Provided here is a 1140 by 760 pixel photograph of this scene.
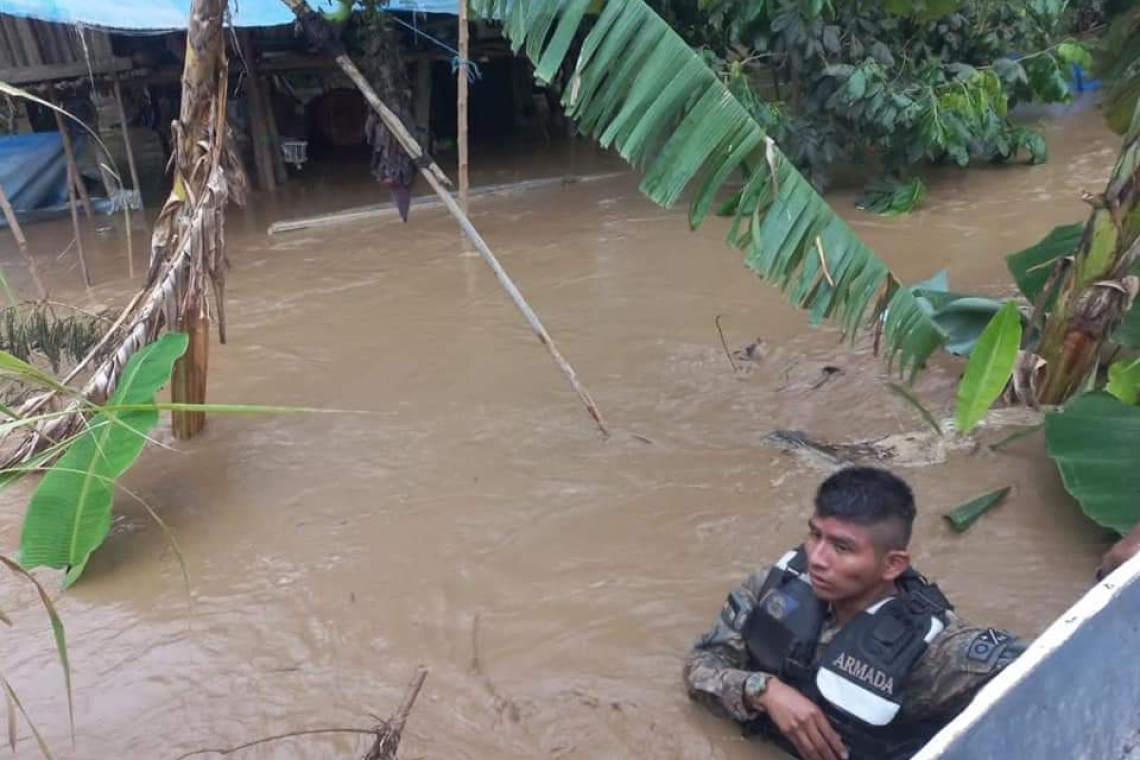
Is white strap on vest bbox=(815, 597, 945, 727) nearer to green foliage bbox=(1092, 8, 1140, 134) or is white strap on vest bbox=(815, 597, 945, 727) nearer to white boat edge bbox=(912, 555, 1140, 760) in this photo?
white boat edge bbox=(912, 555, 1140, 760)

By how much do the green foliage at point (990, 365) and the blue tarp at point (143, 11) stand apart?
18.5 ft

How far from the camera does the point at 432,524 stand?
4.13 meters

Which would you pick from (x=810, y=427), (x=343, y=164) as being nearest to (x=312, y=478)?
(x=810, y=427)

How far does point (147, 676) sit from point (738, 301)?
14.3 ft

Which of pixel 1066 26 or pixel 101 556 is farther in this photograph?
pixel 1066 26

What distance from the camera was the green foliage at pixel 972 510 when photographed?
12.4 ft

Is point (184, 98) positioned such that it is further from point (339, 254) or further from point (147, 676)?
point (339, 254)

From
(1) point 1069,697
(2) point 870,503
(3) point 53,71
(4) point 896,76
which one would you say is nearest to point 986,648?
(2) point 870,503

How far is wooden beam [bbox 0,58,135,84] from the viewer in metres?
8.78

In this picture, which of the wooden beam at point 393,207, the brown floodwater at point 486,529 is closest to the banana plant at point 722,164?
the brown floodwater at point 486,529

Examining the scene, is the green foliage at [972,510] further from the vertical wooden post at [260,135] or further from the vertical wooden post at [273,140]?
the vertical wooden post at [273,140]

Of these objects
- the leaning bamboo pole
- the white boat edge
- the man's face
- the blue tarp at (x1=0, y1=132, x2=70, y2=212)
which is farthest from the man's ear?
the blue tarp at (x1=0, y1=132, x2=70, y2=212)

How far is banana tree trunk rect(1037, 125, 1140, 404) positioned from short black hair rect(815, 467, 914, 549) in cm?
214

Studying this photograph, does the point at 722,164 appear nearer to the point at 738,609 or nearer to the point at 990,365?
the point at 990,365
